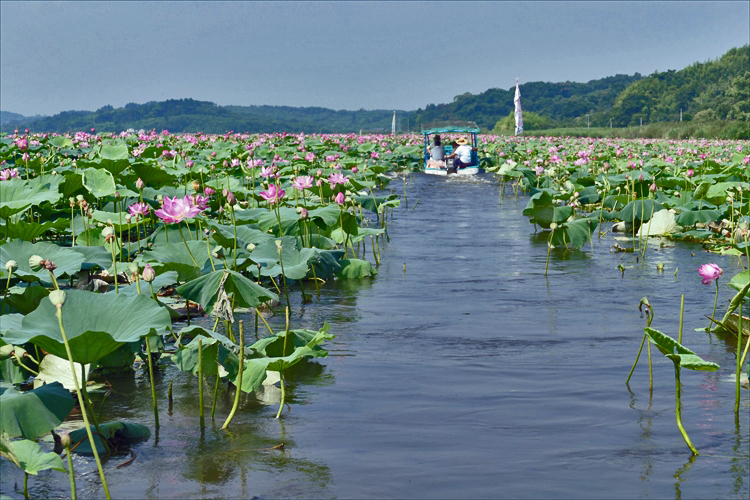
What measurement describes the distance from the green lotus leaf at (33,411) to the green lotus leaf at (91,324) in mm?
168

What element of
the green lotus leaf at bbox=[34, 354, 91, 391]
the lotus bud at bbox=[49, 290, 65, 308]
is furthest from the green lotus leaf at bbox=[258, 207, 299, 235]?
the lotus bud at bbox=[49, 290, 65, 308]

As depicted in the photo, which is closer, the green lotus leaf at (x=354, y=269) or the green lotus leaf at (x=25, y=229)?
the green lotus leaf at (x=25, y=229)

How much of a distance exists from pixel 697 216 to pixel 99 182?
19.6ft

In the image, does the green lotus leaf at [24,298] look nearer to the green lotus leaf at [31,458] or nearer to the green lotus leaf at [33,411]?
the green lotus leaf at [33,411]

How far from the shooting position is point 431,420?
2.99 meters

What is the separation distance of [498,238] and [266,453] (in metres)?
6.55

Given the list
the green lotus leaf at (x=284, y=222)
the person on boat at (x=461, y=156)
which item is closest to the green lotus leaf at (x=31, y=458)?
the green lotus leaf at (x=284, y=222)

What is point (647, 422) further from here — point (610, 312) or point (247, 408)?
point (610, 312)

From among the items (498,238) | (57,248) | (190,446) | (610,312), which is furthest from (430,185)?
(190,446)

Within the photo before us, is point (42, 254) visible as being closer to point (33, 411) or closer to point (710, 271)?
point (33, 411)

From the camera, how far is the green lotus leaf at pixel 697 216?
793 centimetres

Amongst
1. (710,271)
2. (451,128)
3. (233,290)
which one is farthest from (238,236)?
(451,128)

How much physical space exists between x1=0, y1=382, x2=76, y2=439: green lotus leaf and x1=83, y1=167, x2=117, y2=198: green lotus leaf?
3.36m

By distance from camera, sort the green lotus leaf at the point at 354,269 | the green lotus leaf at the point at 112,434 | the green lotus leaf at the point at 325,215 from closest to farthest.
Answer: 1. the green lotus leaf at the point at 112,434
2. the green lotus leaf at the point at 325,215
3. the green lotus leaf at the point at 354,269
